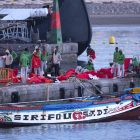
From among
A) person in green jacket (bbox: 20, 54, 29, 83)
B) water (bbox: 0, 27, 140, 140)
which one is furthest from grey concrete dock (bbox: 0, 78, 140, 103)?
water (bbox: 0, 27, 140, 140)

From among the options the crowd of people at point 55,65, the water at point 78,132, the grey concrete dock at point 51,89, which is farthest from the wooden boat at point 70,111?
the crowd of people at point 55,65

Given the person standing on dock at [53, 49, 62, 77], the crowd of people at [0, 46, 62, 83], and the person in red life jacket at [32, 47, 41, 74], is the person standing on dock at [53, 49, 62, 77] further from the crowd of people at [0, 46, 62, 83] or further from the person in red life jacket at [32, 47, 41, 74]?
the person in red life jacket at [32, 47, 41, 74]

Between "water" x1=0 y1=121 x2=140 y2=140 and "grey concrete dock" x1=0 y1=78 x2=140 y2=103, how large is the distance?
4.63 feet

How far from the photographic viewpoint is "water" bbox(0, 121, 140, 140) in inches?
682

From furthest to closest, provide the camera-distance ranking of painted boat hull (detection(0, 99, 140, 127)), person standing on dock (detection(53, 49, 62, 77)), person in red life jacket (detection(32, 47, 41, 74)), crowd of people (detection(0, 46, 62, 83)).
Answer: person standing on dock (detection(53, 49, 62, 77))
person in red life jacket (detection(32, 47, 41, 74))
crowd of people (detection(0, 46, 62, 83))
painted boat hull (detection(0, 99, 140, 127))

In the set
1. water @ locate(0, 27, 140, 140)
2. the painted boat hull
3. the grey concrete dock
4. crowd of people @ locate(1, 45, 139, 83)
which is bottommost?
water @ locate(0, 27, 140, 140)

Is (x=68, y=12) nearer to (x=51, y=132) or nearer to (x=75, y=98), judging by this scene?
(x=75, y=98)

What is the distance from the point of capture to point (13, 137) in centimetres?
1711

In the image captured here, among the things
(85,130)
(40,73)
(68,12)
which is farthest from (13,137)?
(68,12)

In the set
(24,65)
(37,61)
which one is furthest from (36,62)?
(24,65)

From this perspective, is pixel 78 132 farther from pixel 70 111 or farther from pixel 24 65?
pixel 24 65

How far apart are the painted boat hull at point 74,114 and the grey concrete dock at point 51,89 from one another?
41.3 inches

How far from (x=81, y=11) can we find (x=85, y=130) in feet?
81.3

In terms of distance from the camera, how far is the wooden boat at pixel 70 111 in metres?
17.7
